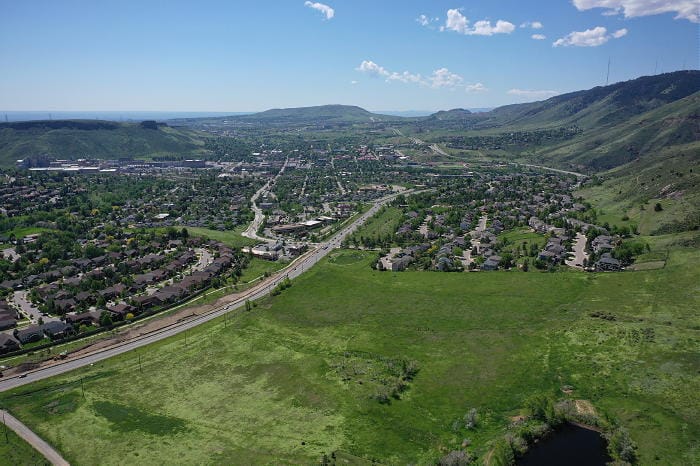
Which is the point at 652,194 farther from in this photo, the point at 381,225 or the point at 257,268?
the point at 257,268

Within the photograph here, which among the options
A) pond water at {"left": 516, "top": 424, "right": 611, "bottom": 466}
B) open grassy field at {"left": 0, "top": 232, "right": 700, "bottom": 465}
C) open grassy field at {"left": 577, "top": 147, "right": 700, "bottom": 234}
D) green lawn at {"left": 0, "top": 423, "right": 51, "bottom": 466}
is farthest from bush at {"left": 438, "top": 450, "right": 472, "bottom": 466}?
open grassy field at {"left": 577, "top": 147, "right": 700, "bottom": 234}

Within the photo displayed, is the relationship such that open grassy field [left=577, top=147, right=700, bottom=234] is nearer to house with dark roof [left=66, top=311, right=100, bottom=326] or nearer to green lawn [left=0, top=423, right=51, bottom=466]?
house with dark roof [left=66, top=311, right=100, bottom=326]

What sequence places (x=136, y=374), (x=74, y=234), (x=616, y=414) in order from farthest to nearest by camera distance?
(x=74, y=234)
(x=136, y=374)
(x=616, y=414)

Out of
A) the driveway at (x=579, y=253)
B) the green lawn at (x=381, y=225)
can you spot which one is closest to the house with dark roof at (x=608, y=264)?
the driveway at (x=579, y=253)

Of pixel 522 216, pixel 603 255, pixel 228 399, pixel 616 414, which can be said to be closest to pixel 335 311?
pixel 228 399

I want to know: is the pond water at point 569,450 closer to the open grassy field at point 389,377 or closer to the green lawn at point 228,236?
the open grassy field at point 389,377

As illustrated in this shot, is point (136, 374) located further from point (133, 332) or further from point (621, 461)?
point (621, 461)
